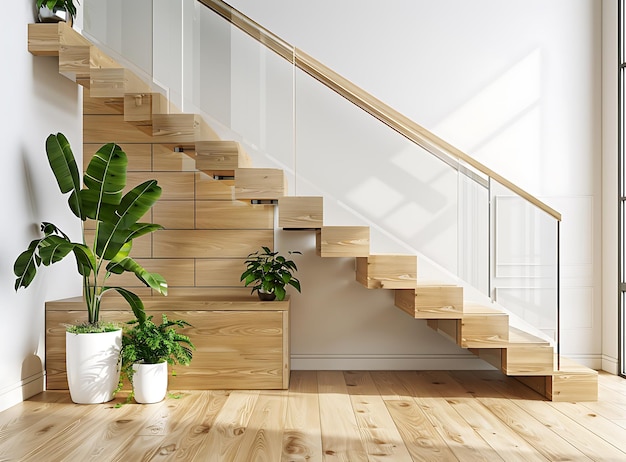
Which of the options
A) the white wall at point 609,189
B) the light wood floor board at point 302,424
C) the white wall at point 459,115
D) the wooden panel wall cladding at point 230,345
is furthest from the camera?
the white wall at point 459,115

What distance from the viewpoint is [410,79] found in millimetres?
4887

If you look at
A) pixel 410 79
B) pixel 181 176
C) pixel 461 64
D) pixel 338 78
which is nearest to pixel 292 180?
pixel 338 78

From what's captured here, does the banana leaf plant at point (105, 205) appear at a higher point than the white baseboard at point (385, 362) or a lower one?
higher

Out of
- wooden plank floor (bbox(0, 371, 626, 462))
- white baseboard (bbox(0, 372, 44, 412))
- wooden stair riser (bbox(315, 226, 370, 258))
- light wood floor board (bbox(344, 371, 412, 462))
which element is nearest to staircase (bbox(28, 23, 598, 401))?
wooden stair riser (bbox(315, 226, 370, 258))

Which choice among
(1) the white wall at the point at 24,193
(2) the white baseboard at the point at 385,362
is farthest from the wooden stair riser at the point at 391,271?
(1) the white wall at the point at 24,193

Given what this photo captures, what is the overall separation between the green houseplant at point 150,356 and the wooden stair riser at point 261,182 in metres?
1.00

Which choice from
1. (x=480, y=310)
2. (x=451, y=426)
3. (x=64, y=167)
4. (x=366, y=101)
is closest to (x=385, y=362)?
(x=480, y=310)

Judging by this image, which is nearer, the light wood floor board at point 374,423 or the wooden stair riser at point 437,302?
the light wood floor board at point 374,423

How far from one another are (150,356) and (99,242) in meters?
0.78

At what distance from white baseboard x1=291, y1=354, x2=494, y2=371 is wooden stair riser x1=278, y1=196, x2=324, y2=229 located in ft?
4.37

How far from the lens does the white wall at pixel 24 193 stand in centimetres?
367

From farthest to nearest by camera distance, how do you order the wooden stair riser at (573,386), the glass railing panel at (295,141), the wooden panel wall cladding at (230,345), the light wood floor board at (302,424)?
the wooden panel wall cladding at (230,345) < the glass railing panel at (295,141) < the wooden stair riser at (573,386) < the light wood floor board at (302,424)

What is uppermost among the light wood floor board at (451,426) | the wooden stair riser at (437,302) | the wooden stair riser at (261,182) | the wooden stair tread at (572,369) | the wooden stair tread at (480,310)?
the wooden stair riser at (261,182)

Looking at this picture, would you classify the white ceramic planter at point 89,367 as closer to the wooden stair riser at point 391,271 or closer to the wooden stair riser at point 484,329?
the wooden stair riser at point 391,271
